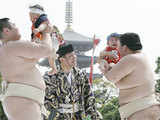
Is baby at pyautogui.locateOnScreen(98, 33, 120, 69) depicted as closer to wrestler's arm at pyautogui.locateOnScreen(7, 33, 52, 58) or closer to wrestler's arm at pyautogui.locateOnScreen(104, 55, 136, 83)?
wrestler's arm at pyautogui.locateOnScreen(104, 55, 136, 83)

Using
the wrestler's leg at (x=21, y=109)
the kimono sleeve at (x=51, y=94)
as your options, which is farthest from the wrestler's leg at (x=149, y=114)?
the kimono sleeve at (x=51, y=94)

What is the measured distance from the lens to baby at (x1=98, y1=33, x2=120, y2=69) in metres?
4.41

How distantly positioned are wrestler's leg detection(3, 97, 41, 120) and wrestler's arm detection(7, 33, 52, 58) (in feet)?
1.39

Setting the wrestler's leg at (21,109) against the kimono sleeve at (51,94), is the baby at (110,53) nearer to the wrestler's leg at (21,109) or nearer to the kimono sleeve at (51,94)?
the wrestler's leg at (21,109)

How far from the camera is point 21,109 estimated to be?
Answer: 398 cm

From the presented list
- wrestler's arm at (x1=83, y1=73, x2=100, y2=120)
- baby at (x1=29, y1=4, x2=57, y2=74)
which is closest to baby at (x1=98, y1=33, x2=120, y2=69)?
baby at (x1=29, y1=4, x2=57, y2=74)

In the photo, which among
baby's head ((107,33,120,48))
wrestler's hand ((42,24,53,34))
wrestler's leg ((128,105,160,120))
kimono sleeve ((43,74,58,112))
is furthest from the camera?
kimono sleeve ((43,74,58,112))

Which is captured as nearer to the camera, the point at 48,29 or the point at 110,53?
the point at 48,29

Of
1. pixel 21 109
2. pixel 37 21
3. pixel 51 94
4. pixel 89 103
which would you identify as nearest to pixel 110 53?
pixel 37 21

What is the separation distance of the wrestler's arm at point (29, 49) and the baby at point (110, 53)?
2.06ft

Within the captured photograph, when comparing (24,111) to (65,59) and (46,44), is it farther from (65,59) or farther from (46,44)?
(65,59)

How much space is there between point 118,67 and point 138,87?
0.92 ft

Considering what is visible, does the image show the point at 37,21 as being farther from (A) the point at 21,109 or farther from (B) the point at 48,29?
(A) the point at 21,109

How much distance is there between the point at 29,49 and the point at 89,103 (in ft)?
5.96
